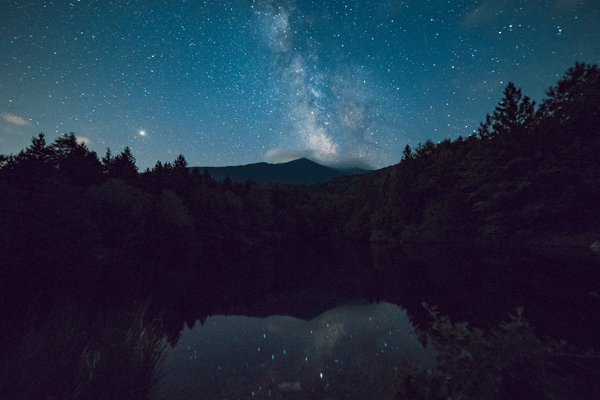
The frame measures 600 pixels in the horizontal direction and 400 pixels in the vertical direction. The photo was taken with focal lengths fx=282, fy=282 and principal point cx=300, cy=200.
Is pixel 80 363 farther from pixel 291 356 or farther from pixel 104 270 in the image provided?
pixel 104 270

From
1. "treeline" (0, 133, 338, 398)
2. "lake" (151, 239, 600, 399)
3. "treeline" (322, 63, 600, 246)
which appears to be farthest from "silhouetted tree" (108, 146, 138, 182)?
"treeline" (322, 63, 600, 246)

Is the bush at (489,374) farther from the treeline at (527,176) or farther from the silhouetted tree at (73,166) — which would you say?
the silhouetted tree at (73,166)

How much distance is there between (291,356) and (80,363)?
527cm

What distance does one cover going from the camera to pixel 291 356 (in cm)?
810

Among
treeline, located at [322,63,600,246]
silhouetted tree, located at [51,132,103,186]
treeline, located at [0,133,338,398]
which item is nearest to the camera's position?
treeline, located at [0,133,338,398]

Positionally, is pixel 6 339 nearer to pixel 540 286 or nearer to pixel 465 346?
pixel 465 346

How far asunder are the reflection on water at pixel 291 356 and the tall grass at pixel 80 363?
1.51m

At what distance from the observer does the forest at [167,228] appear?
4945 mm

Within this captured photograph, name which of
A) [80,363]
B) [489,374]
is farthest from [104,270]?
[489,374]

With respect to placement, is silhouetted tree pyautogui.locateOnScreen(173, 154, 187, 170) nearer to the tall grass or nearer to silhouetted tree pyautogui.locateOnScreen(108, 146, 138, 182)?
silhouetted tree pyautogui.locateOnScreen(108, 146, 138, 182)

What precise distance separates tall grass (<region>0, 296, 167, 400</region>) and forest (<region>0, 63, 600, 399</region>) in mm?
23

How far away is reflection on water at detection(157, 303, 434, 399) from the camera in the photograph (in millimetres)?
6227

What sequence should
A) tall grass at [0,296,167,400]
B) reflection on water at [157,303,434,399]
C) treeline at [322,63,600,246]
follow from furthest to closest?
treeline at [322,63,600,246] → reflection on water at [157,303,434,399] → tall grass at [0,296,167,400]

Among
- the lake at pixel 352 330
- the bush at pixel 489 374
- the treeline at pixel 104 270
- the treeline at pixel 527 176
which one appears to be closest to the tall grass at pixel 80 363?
the treeline at pixel 104 270
